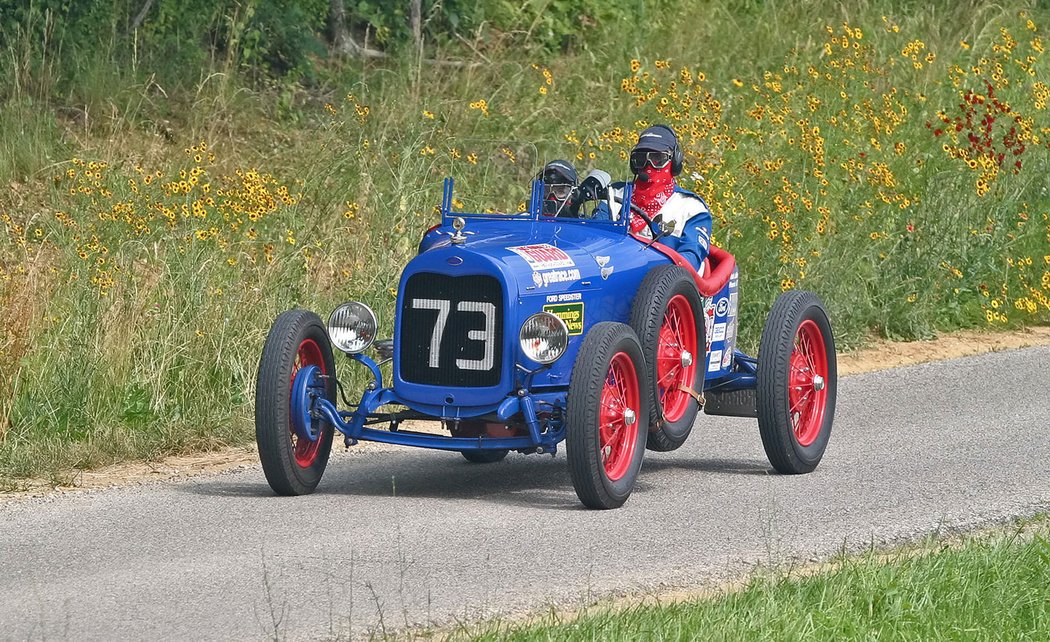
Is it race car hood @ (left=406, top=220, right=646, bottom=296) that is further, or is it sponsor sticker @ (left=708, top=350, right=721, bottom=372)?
sponsor sticker @ (left=708, top=350, right=721, bottom=372)

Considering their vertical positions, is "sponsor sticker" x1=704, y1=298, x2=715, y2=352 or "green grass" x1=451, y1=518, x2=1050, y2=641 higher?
"sponsor sticker" x1=704, y1=298, x2=715, y2=352

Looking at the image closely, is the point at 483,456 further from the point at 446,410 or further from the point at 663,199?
the point at 663,199

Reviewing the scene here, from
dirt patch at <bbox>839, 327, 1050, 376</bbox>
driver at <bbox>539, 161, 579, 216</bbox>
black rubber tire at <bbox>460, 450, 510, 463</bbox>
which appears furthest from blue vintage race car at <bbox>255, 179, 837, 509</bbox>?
dirt patch at <bbox>839, 327, 1050, 376</bbox>

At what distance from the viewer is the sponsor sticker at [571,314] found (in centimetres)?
813

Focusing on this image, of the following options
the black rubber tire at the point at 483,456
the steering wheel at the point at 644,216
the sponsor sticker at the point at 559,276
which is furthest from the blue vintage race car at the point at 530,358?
the black rubber tire at the point at 483,456

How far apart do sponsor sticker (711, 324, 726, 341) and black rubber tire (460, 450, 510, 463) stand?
128cm

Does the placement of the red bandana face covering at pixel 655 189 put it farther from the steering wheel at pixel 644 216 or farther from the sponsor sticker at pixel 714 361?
the sponsor sticker at pixel 714 361

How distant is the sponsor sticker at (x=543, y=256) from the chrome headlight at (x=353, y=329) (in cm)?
76

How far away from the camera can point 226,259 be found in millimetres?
11102

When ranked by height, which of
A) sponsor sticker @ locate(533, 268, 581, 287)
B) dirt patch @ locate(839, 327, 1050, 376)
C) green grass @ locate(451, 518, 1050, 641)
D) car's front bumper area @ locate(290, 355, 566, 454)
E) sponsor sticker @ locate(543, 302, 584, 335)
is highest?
sponsor sticker @ locate(533, 268, 581, 287)

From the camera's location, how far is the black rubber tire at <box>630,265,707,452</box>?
824 centimetres

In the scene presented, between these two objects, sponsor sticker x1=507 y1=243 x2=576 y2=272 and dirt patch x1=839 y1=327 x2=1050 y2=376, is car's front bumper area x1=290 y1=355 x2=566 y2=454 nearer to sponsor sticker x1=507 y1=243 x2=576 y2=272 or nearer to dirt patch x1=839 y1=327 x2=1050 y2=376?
sponsor sticker x1=507 y1=243 x2=576 y2=272

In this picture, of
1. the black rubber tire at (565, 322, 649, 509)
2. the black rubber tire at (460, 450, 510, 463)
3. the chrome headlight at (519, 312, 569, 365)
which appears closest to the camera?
the black rubber tire at (565, 322, 649, 509)

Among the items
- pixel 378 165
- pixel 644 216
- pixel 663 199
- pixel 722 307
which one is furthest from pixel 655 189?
pixel 378 165
